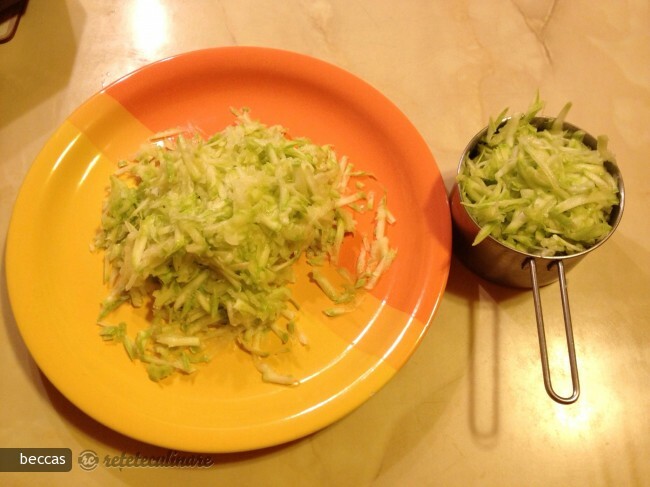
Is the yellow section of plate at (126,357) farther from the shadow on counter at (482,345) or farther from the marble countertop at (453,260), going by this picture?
the shadow on counter at (482,345)

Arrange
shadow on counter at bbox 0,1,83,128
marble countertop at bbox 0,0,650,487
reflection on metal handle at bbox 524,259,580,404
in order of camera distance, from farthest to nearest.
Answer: shadow on counter at bbox 0,1,83,128, marble countertop at bbox 0,0,650,487, reflection on metal handle at bbox 524,259,580,404

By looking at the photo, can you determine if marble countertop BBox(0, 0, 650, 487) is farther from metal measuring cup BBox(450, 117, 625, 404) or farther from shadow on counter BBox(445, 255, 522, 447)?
metal measuring cup BBox(450, 117, 625, 404)

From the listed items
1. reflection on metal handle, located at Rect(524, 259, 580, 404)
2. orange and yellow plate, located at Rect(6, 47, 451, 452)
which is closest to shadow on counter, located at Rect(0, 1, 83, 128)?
orange and yellow plate, located at Rect(6, 47, 451, 452)

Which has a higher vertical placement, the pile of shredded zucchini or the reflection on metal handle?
the pile of shredded zucchini

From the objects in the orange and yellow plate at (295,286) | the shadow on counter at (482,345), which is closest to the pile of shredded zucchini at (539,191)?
the orange and yellow plate at (295,286)

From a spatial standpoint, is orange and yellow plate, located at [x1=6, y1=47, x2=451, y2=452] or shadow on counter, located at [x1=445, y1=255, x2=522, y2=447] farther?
shadow on counter, located at [x1=445, y1=255, x2=522, y2=447]

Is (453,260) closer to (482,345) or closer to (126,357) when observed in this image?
(482,345)

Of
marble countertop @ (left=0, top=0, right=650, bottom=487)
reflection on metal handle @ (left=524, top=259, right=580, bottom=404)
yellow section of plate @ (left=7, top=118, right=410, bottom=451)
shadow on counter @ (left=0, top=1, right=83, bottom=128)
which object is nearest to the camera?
reflection on metal handle @ (left=524, top=259, right=580, bottom=404)

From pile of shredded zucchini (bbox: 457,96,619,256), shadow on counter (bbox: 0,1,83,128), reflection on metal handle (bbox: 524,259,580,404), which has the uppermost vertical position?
shadow on counter (bbox: 0,1,83,128)
